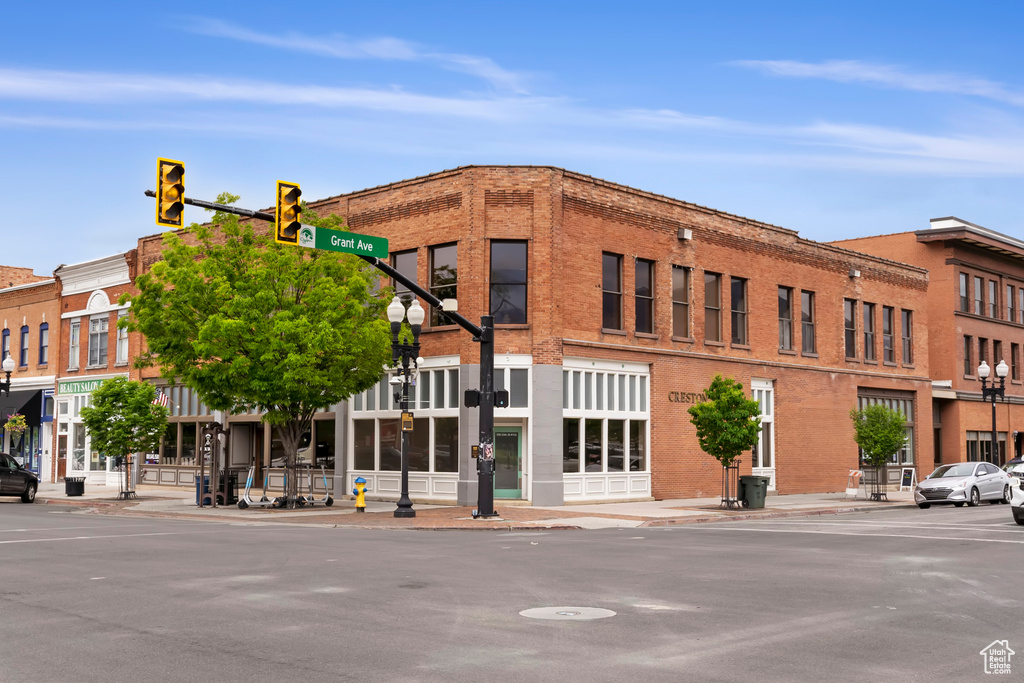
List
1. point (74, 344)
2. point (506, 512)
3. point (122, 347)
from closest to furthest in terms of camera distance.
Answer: point (506, 512) → point (122, 347) → point (74, 344)

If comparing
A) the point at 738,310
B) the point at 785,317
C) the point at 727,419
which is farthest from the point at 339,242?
the point at 785,317

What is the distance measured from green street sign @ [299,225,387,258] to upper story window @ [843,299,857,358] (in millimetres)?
25552

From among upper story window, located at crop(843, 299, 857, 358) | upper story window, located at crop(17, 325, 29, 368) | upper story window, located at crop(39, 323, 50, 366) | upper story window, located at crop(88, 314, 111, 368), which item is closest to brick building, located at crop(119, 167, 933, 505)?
upper story window, located at crop(843, 299, 857, 358)

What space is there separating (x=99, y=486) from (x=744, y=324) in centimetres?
2777

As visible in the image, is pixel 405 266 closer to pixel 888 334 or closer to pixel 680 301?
pixel 680 301

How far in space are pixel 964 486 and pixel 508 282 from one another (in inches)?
614

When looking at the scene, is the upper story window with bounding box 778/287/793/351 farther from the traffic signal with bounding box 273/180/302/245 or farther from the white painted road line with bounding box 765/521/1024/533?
the traffic signal with bounding box 273/180/302/245

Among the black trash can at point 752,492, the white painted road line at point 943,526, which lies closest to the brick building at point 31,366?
the black trash can at point 752,492

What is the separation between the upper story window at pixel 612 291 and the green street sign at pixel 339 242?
1091 centimetres

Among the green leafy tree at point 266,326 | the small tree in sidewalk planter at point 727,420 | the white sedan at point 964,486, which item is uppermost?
the green leafy tree at point 266,326

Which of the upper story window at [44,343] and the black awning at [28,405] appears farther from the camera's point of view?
the upper story window at [44,343]

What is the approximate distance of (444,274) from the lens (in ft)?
101

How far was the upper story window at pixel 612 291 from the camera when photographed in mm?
31391

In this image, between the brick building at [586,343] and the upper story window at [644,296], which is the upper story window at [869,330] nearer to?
the brick building at [586,343]
